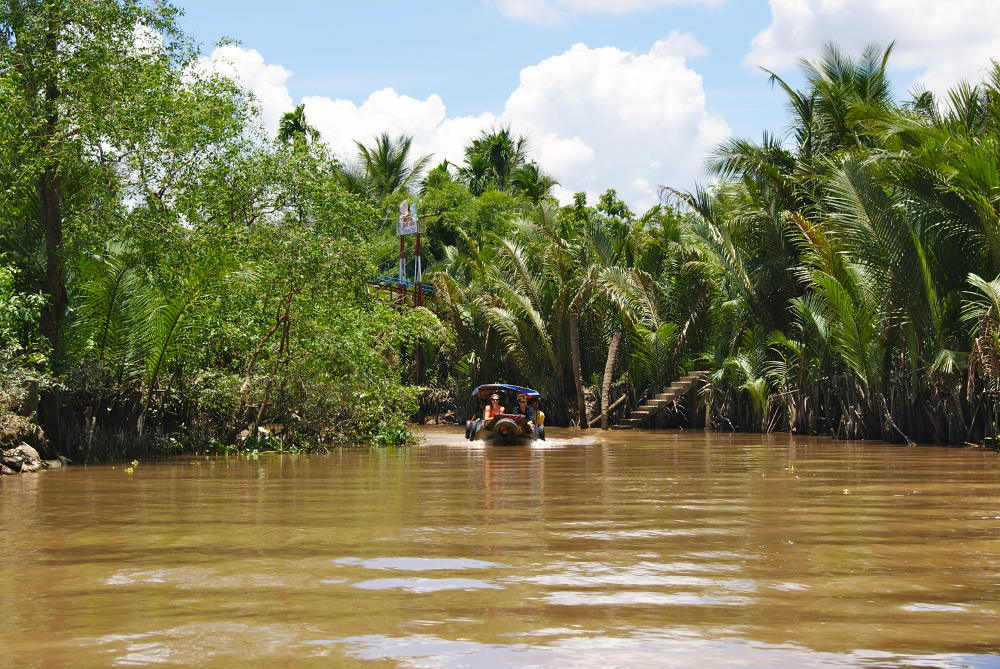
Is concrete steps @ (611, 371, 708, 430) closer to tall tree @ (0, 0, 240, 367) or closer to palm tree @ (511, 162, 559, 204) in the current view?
tall tree @ (0, 0, 240, 367)

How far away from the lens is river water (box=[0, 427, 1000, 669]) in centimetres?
429

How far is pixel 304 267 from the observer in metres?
17.9

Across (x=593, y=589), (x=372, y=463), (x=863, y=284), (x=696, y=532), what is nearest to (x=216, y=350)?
(x=372, y=463)

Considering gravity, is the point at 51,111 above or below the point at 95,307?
above

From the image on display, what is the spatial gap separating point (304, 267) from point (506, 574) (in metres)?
12.7

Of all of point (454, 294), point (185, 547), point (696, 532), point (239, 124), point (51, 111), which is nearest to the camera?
point (185, 547)

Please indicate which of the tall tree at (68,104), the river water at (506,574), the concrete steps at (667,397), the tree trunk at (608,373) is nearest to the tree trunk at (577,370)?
the tree trunk at (608,373)

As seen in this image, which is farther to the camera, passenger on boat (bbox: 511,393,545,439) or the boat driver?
the boat driver

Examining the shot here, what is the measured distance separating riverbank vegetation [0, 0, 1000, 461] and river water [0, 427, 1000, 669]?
193 inches

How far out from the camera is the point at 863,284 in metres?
20.4

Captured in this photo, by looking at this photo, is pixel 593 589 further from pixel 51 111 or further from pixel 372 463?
pixel 51 111

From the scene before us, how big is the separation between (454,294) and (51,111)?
748 inches

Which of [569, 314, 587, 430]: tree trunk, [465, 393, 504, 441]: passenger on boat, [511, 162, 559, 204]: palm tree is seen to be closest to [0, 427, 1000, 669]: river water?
[465, 393, 504, 441]: passenger on boat

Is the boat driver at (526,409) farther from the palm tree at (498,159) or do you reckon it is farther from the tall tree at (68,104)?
the palm tree at (498,159)
